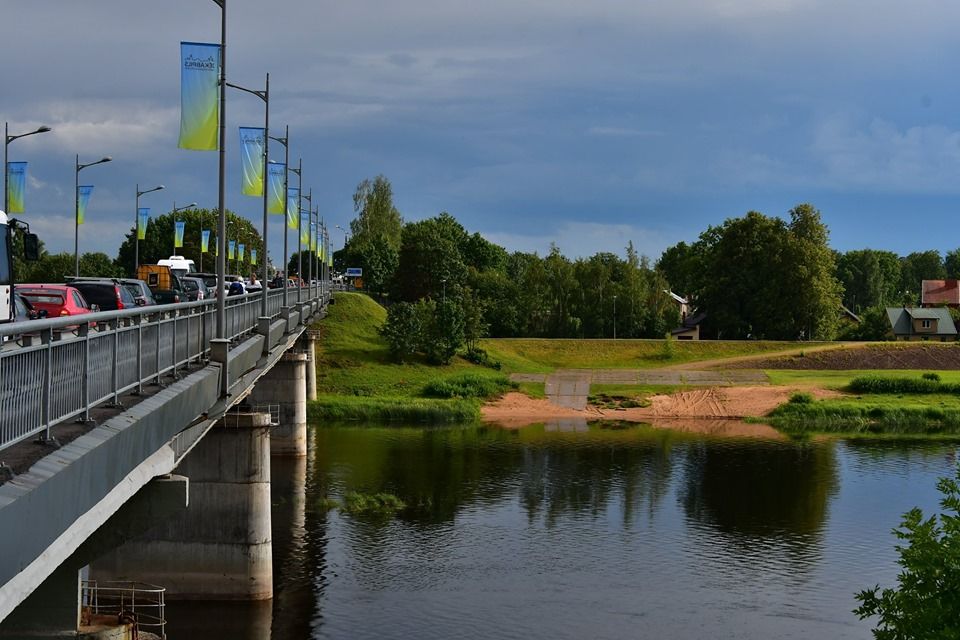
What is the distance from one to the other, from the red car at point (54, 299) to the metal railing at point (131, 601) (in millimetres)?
7450

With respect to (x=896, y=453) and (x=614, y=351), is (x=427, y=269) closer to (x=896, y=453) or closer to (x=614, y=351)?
(x=614, y=351)

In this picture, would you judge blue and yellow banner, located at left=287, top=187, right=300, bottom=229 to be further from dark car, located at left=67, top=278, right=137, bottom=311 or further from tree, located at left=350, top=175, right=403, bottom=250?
tree, located at left=350, top=175, right=403, bottom=250

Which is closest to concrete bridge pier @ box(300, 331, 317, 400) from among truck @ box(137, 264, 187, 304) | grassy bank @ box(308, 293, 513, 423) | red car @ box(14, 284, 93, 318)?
grassy bank @ box(308, 293, 513, 423)

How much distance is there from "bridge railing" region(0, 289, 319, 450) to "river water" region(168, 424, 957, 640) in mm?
13404

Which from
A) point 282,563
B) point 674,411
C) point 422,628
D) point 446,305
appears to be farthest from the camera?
point 446,305

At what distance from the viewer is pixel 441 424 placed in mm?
76562

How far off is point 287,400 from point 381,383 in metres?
22.6

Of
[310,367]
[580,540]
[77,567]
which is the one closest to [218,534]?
[77,567]

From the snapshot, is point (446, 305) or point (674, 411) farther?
point (446, 305)

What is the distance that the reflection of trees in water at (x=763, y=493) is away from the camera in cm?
4278

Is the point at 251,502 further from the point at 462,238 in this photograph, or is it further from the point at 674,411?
the point at 462,238

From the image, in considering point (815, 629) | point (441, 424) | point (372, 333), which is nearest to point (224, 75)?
point (815, 629)

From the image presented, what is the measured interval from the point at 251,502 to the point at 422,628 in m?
6.25

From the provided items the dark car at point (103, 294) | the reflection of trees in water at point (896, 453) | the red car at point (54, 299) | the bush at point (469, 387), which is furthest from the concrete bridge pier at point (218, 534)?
the bush at point (469, 387)
